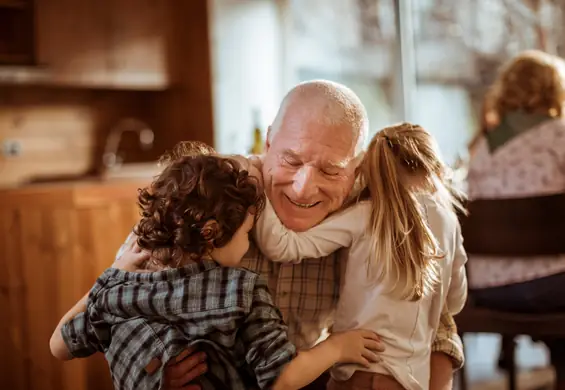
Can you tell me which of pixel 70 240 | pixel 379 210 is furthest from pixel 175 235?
pixel 70 240

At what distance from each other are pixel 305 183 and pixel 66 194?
215 centimetres

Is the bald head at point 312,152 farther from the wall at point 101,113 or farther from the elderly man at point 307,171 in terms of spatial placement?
the wall at point 101,113

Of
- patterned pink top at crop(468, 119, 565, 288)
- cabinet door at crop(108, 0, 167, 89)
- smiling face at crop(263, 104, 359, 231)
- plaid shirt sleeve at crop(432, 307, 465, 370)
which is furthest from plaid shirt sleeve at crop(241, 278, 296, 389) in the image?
cabinet door at crop(108, 0, 167, 89)

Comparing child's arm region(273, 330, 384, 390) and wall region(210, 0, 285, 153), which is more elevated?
wall region(210, 0, 285, 153)

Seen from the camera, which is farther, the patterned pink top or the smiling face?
the patterned pink top

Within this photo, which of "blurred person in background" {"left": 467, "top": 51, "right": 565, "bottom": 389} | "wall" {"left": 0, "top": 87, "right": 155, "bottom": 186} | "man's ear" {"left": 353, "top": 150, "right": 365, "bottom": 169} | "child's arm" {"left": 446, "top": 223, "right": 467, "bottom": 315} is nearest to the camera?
"man's ear" {"left": 353, "top": 150, "right": 365, "bottom": 169}

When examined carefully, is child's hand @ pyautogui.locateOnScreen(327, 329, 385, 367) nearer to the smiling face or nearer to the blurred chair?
the smiling face

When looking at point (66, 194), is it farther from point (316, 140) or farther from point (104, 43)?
point (316, 140)

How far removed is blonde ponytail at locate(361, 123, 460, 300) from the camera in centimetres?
144

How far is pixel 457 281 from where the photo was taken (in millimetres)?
1657

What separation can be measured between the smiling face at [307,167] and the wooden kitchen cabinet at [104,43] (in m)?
2.64

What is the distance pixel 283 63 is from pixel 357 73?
503mm

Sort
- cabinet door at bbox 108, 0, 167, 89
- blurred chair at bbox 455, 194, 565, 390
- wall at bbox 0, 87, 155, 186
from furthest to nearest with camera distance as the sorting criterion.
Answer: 1. cabinet door at bbox 108, 0, 167, 89
2. wall at bbox 0, 87, 155, 186
3. blurred chair at bbox 455, 194, 565, 390

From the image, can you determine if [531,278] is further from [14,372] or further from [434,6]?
[434,6]
